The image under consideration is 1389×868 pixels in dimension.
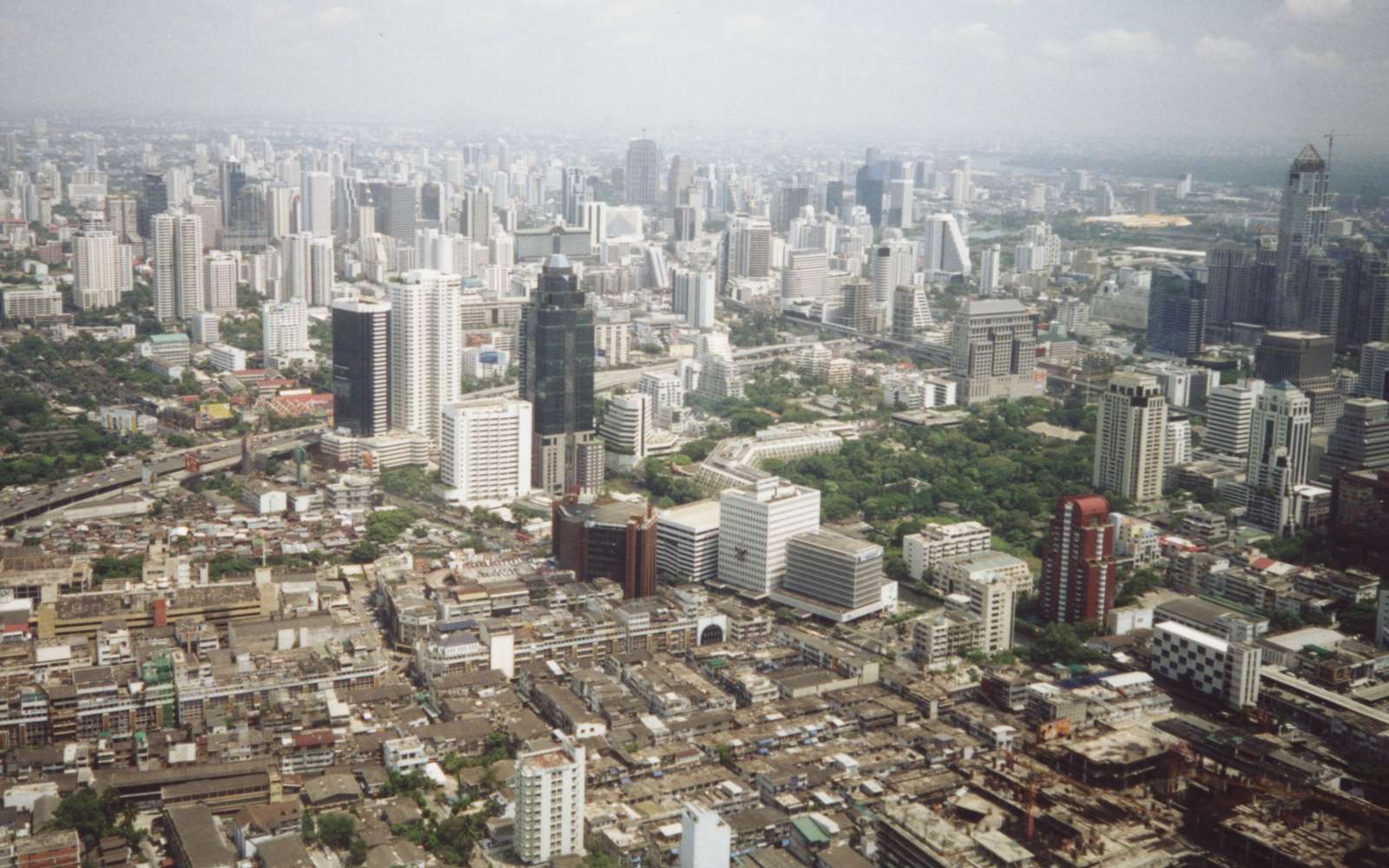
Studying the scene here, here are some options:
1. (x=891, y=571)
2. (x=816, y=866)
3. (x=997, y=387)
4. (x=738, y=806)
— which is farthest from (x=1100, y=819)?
(x=997, y=387)

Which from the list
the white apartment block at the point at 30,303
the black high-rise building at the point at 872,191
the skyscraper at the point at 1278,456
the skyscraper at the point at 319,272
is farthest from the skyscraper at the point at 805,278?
the skyscraper at the point at 1278,456

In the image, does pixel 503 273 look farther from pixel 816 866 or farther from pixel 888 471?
pixel 816 866

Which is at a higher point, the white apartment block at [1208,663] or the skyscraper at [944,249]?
the skyscraper at [944,249]

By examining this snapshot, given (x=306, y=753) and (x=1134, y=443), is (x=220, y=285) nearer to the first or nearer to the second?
(x=1134, y=443)

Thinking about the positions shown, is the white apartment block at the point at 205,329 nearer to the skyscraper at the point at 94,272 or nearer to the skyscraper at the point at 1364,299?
the skyscraper at the point at 94,272

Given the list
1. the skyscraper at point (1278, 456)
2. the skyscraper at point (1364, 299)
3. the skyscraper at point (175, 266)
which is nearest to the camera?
the skyscraper at point (1278, 456)

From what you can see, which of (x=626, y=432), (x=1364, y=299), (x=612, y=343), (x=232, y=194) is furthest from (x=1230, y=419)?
(x=232, y=194)

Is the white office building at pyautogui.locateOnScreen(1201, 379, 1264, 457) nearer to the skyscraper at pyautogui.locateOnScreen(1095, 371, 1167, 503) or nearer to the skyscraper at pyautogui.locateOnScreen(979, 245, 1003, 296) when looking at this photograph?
the skyscraper at pyautogui.locateOnScreen(1095, 371, 1167, 503)
